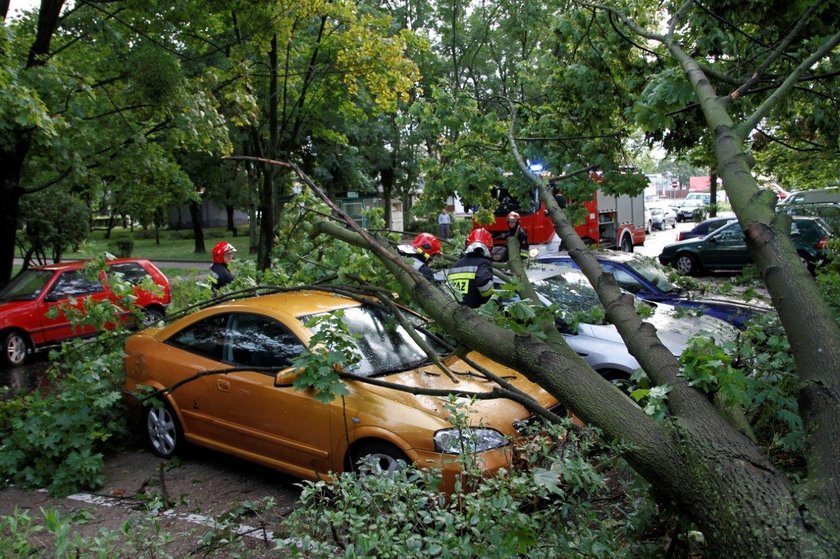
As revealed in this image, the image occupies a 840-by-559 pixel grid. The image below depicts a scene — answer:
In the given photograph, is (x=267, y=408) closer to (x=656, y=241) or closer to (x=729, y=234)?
(x=729, y=234)

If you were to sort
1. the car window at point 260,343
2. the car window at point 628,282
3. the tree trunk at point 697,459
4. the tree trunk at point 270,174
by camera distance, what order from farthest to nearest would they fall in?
1. the tree trunk at point 270,174
2. the car window at point 628,282
3. the car window at point 260,343
4. the tree trunk at point 697,459

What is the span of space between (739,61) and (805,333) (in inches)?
172

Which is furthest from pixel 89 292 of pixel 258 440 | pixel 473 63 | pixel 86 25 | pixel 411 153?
pixel 411 153

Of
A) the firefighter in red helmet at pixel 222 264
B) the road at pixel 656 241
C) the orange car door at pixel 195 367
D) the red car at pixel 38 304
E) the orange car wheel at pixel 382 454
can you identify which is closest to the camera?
the orange car wheel at pixel 382 454

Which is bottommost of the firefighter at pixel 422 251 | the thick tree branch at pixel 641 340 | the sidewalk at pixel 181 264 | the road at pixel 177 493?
the road at pixel 177 493

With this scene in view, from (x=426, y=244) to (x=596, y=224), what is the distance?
16.8 m

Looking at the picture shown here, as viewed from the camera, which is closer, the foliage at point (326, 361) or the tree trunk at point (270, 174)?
the foliage at point (326, 361)

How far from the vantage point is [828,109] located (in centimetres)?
638

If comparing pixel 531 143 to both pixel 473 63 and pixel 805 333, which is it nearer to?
pixel 805 333

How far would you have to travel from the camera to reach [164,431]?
6.25 meters

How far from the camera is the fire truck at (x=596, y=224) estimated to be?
2022 centimetres

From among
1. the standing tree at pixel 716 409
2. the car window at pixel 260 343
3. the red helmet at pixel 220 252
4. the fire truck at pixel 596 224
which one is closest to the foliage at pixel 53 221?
the red helmet at pixel 220 252

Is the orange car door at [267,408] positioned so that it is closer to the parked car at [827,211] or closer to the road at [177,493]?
the road at [177,493]

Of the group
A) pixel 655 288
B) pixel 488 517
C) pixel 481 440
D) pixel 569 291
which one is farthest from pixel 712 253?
pixel 488 517
